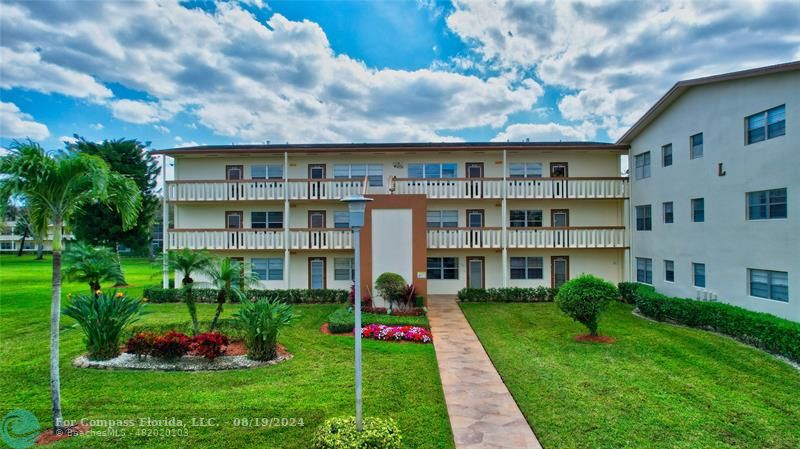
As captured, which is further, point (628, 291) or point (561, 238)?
point (561, 238)

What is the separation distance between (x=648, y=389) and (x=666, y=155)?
1297cm

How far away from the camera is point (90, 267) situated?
14.2m

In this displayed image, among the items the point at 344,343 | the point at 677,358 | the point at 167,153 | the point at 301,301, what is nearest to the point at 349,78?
the point at 167,153

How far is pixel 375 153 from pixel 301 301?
8.71m

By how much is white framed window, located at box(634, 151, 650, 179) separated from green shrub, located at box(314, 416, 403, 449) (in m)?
18.7

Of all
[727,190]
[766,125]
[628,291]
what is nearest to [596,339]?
[727,190]

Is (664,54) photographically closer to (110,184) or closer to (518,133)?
(518,133)

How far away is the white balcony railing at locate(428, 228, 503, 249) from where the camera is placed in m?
19.1

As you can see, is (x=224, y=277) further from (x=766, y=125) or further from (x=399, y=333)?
(x=766, y=125)

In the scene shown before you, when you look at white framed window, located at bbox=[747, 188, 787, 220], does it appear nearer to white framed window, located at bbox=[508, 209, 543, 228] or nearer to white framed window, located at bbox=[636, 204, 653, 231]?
white framed window, located at bbox=[636, 204, 653, 231]

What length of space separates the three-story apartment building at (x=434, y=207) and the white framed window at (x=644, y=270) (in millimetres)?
953

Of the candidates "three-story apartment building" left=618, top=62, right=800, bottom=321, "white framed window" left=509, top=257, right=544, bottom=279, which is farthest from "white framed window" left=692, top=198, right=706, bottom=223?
"white framed window" left=509, top=257, right=544, bottom=279

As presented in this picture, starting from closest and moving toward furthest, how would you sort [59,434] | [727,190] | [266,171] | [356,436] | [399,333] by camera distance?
1. [356,436]
2. [59,434]
3. [399,333]
4. [727,190]
5. [266,171]

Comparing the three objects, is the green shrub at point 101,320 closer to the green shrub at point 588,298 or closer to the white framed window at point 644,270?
the green shrub at point 588,298
